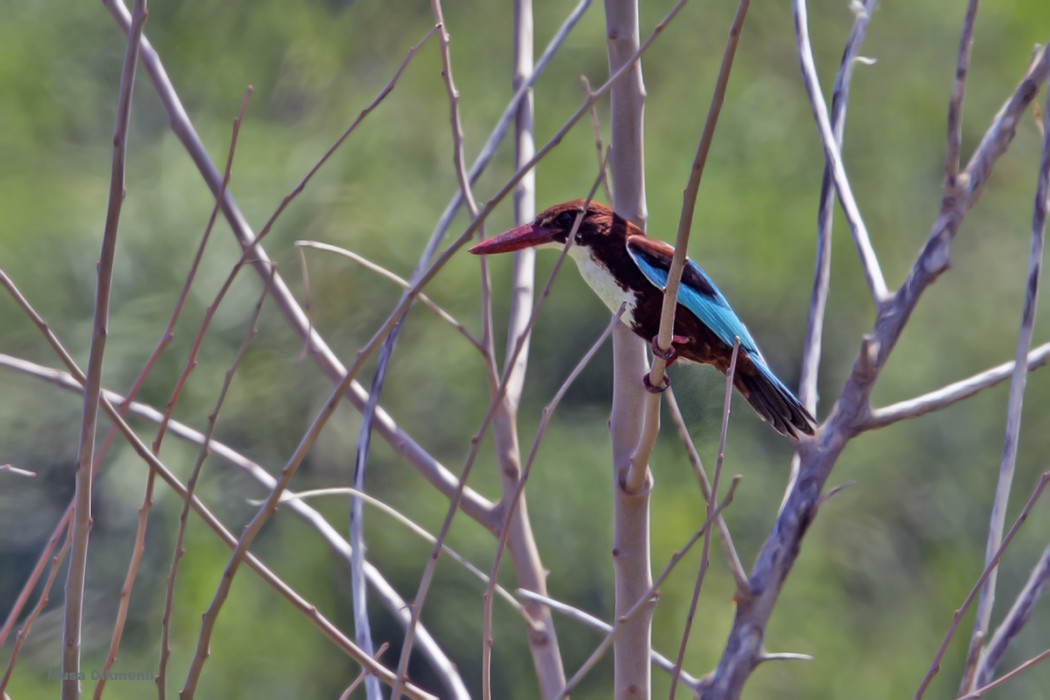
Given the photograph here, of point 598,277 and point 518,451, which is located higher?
point 598,277

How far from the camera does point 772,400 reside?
5.25ft

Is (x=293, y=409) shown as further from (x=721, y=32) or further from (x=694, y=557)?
(x=721, y=32)

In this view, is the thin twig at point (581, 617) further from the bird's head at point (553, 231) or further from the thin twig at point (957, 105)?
the thin twig at point (957, 105)

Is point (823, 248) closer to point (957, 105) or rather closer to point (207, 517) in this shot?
point (957, 105)

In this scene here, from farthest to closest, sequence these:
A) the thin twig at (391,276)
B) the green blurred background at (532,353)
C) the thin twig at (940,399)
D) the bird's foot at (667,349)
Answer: the green blurred background at (532,353) < the thin twig at (940,399) < the thin twig at (391,276) < the bird's foot at (667,349)

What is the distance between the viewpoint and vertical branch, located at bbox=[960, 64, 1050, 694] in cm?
118

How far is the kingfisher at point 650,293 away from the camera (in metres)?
1.56

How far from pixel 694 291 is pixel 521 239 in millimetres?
319

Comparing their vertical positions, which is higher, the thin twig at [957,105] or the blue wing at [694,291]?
the thin twig at [957,105]

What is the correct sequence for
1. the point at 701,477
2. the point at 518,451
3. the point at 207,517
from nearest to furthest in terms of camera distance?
the point at 207,517 < the point at 701,477 < the point at 518,451

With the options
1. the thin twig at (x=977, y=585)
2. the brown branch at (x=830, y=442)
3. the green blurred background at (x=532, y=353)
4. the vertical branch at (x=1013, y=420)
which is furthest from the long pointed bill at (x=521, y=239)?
the green blurred background at (x=532, y=353)

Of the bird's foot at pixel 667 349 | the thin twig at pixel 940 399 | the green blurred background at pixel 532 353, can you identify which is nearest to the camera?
the bird's foot at pixel 667 349

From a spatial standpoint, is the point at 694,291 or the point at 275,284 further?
the point at 694,291

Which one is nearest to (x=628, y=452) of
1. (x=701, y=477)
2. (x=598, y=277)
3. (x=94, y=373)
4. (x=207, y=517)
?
(x=701, y=477)
